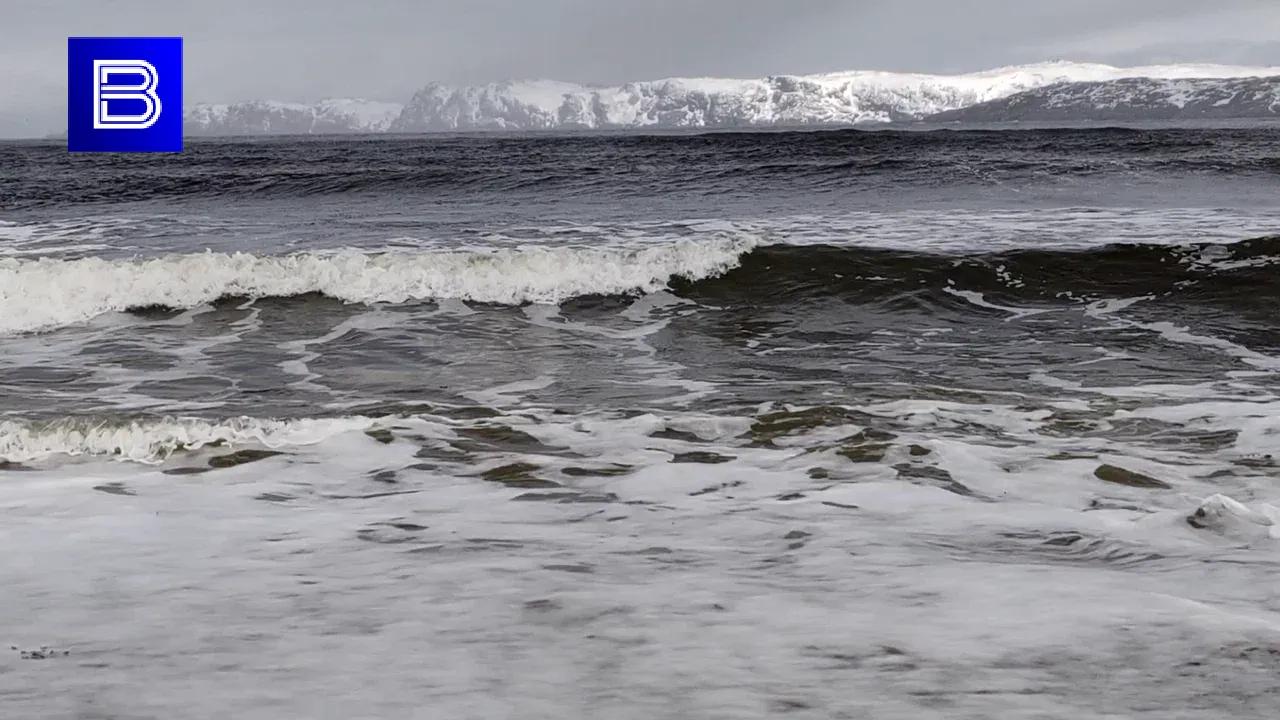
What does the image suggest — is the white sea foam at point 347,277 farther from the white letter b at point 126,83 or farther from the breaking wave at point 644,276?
the white letter b at point 126,83

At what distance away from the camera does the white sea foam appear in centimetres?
1076

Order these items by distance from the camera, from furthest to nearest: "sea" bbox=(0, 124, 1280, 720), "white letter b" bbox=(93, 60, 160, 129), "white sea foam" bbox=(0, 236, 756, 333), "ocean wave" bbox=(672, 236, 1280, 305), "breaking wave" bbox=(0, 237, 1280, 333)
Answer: "white letter b" bbox=(93, 60, 160, 129) < "ocean wave" bbox=(672, 236, 1280, 305) < "breaking wave" bbox=(0, 237, 1280, 333) < "white sea foam" bbox=(0, 236, 756, 333) < "sea" bbox=(0, 124, 1280, 720)

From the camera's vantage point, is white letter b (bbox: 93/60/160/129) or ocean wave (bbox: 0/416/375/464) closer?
ocean wave (bbox: 0/416/375/464)

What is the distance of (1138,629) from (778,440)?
105 inches

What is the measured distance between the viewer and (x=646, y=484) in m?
4.67

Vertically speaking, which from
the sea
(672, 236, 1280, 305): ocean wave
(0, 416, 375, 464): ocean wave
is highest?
(672, 236, 1280, 305): ocean wave

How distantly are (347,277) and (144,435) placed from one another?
6386 mm

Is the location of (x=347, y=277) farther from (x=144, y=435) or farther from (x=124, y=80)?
(x=124, y=80)

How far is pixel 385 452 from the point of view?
5.25m

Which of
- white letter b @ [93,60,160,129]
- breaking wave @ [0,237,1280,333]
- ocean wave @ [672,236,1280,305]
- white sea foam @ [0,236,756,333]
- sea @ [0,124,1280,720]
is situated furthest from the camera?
white letter b @ [93,60,160,129]

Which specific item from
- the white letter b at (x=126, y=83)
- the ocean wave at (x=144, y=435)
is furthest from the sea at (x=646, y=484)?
the white letter b at (x=126, y=83)

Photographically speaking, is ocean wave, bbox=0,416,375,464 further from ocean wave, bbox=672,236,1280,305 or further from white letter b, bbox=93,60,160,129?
white letter b, bbox=93,60,160,129

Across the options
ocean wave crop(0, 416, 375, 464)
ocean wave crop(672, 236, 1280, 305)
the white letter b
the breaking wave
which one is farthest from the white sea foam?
the white letter b

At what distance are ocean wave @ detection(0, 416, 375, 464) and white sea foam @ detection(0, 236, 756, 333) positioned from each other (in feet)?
17.1
